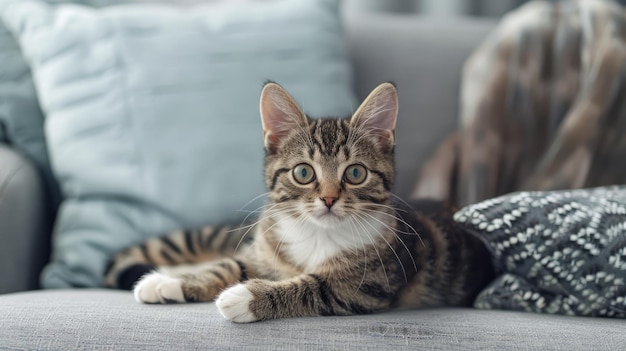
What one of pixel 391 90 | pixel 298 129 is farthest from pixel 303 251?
pixel 391 90

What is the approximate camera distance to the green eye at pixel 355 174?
1287mm

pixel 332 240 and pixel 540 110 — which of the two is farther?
pixel 540 110

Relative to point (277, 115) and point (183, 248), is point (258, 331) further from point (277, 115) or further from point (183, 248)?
point (183, 248)

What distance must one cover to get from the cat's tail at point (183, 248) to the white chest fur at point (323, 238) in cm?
23

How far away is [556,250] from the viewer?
1284 mm

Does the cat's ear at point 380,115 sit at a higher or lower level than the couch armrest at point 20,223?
higher

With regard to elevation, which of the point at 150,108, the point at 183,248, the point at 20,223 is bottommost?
the point at 183,248

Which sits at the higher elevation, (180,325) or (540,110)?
(540,110)

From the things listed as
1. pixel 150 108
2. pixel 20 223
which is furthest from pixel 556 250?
pixel 20 223

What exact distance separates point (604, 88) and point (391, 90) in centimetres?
87

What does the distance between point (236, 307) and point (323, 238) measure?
29 centimetres

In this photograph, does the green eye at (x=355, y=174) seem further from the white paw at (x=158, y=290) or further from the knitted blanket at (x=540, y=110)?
the knitted blanket at (x=540, y=110)

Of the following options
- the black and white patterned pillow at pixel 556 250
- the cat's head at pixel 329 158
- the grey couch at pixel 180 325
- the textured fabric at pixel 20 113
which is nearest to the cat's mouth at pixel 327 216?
the cat's head at pixel 329 158

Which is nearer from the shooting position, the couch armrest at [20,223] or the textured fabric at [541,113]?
the couch armrest at [20,223]
